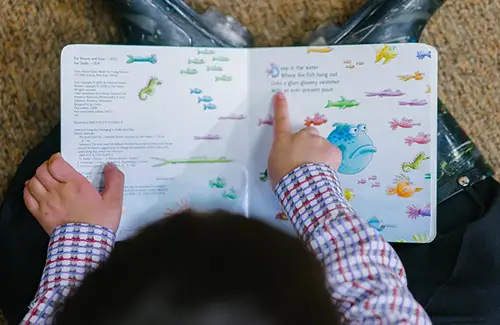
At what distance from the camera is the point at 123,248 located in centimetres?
42

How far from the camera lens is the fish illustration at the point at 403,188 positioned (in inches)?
24.8

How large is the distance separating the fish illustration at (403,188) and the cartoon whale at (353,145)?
0.12 feet

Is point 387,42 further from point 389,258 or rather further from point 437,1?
point 389,258

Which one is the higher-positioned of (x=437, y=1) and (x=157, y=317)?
(x=437, y=1)

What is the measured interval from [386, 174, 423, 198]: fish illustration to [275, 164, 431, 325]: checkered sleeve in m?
0.07

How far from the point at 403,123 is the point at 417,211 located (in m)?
0.10

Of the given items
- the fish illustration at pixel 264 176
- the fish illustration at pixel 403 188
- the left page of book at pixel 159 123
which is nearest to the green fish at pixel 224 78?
the left page of book at pixel 159 123

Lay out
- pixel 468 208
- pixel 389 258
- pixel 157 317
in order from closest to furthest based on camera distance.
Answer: pixel 157 317 → pixel 389 258 → pixel 468 208

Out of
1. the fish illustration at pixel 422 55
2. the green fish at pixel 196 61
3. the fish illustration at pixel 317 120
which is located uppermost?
the fish illustration at pixel 422 55

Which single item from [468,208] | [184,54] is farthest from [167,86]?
[468,208]

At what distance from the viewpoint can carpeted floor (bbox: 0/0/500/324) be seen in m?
0.72

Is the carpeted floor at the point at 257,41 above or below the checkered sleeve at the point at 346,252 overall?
above

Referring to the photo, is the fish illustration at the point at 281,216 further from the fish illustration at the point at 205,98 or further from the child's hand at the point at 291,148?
the fish illustration at the point at 205,98

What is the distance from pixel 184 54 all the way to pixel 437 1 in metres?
0.30
